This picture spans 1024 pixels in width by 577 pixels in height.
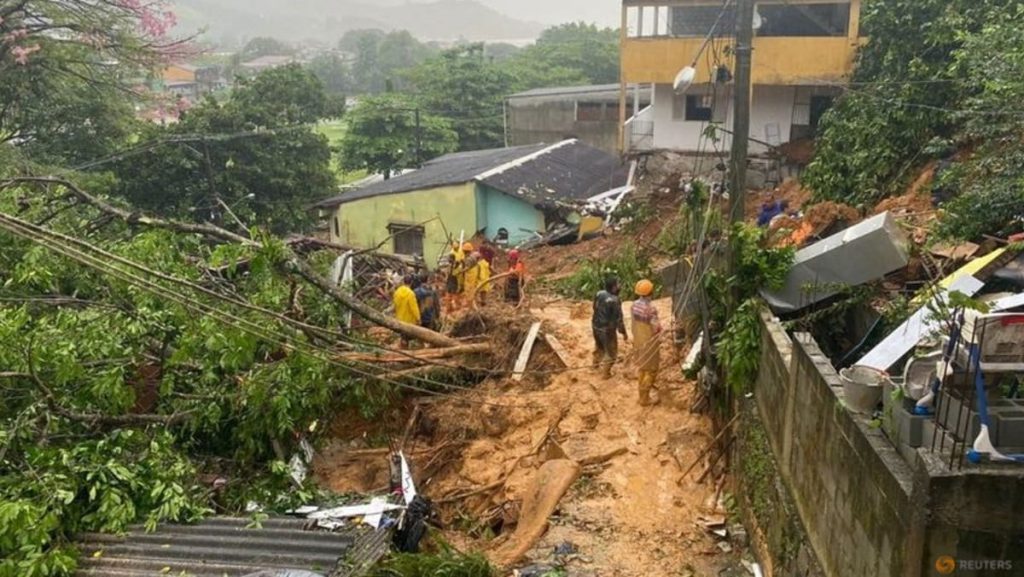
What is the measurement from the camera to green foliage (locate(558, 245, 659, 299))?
47.3ft

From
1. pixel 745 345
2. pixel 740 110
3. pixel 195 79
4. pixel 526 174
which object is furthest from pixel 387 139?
pixel 195 79

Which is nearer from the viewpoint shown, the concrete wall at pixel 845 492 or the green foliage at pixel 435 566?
the concrete wall at pixel 845 492

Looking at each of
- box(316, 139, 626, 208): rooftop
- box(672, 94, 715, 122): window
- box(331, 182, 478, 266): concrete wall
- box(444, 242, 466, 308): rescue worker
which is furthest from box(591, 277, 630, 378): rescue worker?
box(672, 94, 715, 122): window

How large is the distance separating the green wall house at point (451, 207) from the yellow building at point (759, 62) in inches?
140

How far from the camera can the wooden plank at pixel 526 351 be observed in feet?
32.9

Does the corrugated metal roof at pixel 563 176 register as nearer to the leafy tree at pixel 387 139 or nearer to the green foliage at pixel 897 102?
the green foliage at pixel 897 102

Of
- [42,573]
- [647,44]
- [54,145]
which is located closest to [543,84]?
[647,44]

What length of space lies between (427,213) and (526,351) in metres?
11.0

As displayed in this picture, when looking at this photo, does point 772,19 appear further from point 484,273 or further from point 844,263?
point 844,263

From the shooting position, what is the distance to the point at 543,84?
54438mm

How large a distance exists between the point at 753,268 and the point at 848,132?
9619 mm

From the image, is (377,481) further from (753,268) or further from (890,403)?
(890,403)

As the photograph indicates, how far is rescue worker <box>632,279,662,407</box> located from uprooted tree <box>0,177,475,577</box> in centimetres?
250

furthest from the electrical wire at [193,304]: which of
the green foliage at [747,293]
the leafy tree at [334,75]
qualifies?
the leafy tree at [334,75]
